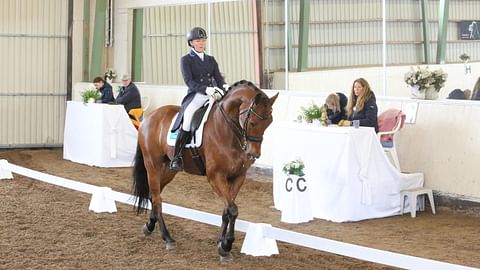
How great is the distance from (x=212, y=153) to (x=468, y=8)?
3.70m

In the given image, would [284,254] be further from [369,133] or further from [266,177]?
[266,177]

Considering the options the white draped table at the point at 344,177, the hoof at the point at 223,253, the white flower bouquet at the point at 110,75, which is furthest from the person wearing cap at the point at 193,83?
the white flower bouquet at the point at 110,75

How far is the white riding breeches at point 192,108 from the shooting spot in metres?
5.91

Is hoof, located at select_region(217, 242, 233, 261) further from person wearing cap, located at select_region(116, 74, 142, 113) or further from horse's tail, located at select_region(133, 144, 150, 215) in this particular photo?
person wearing cap, located at select_region(116, 74, 142, 113)

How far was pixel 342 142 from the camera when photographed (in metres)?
6.97

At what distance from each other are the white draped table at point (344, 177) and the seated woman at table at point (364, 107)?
28 cm

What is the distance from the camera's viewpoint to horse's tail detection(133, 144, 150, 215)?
6.43 meters

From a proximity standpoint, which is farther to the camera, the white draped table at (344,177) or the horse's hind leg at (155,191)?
the white draped table at (344,177)

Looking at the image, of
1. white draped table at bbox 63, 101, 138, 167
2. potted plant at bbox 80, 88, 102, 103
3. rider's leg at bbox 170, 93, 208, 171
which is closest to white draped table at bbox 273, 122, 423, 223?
rider's leg at bbox 170, 93, 208, 171

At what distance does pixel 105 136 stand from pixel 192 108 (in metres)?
5.15

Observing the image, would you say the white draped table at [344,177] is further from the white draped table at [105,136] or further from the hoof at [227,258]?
the white draped table at [105,136]

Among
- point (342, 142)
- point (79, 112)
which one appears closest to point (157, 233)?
point (342, 142)

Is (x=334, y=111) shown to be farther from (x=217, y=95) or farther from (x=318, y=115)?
(x=217, y=95)

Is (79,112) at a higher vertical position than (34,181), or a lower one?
higher
